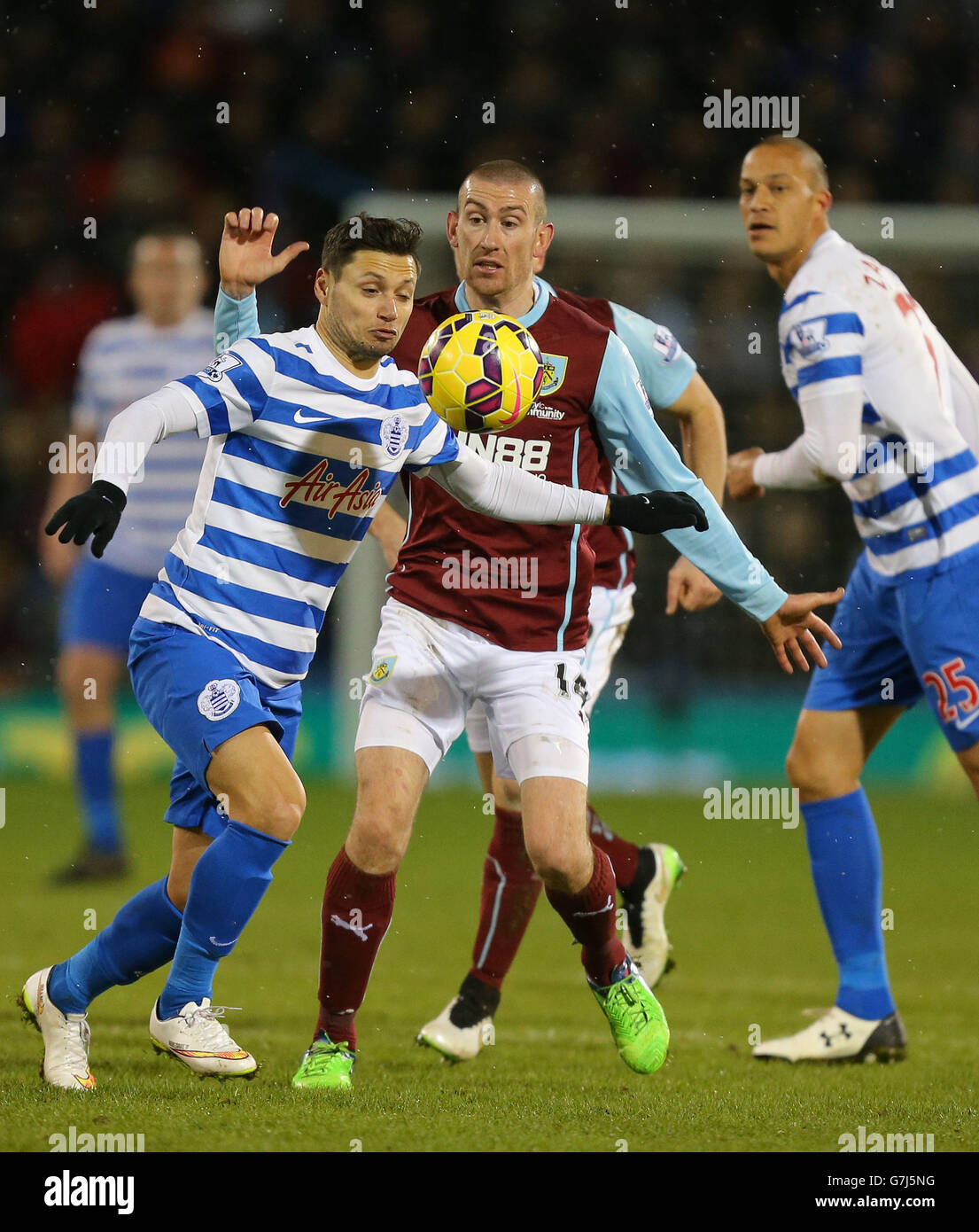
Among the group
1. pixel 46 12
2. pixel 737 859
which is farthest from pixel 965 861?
pixel 46 12

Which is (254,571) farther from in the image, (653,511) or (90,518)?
(653,511)

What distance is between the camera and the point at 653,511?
12.4 ft

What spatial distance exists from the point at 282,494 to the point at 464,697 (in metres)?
0.71

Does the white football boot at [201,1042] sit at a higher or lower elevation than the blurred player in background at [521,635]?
lower

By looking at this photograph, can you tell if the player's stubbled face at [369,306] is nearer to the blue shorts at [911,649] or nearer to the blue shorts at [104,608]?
the blue shorts at [911,649]

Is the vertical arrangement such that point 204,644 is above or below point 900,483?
below

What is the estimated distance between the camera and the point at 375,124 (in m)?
11.5

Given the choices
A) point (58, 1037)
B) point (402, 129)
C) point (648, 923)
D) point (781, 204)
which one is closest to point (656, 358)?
point (781, 204)

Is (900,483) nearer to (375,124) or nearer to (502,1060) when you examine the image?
(502,1060)

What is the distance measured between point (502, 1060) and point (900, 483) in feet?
6.09

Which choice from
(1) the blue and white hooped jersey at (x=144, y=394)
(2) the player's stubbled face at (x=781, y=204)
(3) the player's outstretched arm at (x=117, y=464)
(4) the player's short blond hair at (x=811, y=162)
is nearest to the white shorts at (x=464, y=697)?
(3) the player's outstretched arm at (x=117, y=464)

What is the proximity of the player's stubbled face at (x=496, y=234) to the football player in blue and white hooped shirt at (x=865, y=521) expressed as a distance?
792mm

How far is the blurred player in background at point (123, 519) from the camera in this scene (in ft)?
21.6

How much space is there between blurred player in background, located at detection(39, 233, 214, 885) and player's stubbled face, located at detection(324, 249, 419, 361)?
2.94 meters
